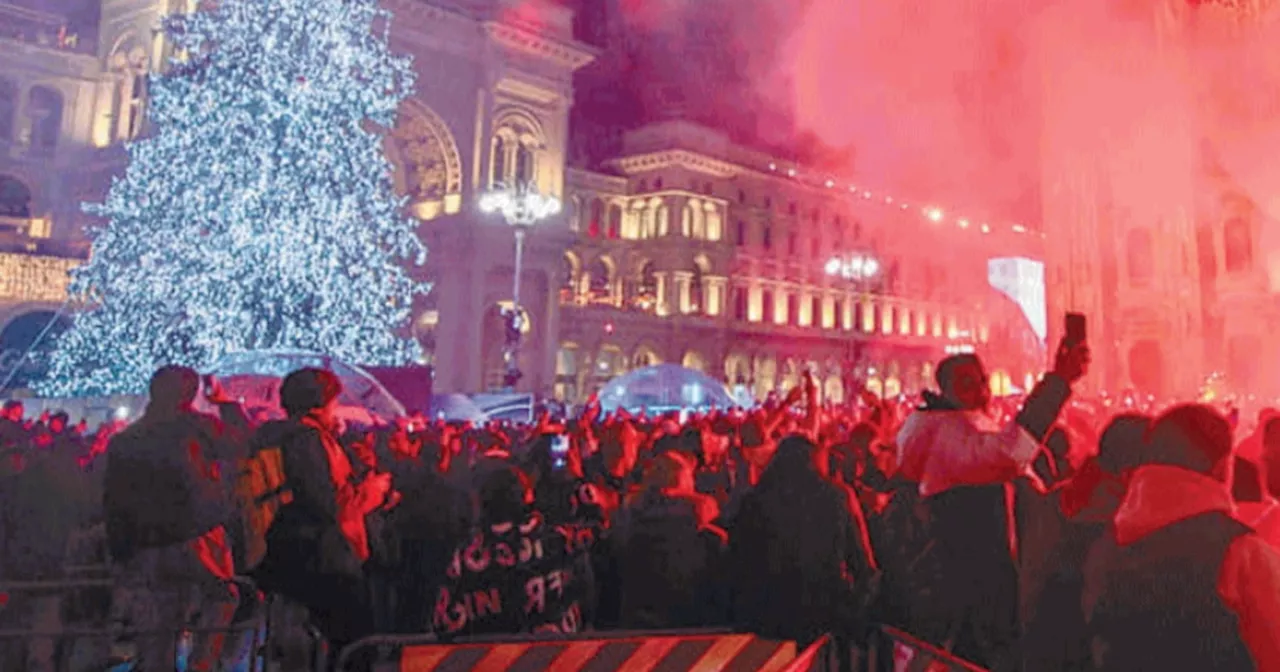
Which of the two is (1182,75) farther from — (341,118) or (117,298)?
(117,298)

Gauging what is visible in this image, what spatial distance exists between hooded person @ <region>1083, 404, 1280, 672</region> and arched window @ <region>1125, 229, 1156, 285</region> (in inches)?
1321

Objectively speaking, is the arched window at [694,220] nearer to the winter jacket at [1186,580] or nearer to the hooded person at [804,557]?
the hooded person at [804,557]

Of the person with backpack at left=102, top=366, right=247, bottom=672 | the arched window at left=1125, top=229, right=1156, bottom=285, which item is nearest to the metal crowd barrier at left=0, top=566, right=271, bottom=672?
the person with backpack at left=102, top=366, right=247, bottom=672

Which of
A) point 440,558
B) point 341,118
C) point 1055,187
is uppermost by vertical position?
point 1055,187

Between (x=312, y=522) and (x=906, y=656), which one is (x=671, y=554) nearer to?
(x=906, y=656)

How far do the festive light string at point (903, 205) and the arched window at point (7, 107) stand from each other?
3654 centimetres

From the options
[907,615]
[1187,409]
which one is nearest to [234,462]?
[907,615]

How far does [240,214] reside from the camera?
19000 mm

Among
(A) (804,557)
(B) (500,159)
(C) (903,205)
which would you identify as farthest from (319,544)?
(C) (903,205)

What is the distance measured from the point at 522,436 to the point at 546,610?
7.28m

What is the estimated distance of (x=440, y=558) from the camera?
→ 5398 millimetres

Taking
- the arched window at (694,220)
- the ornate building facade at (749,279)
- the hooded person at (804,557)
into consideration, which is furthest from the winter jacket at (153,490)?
the arched window at (694,220)

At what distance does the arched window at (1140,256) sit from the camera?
3180 centimetres

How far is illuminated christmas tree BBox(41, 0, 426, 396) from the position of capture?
19.1 meters
